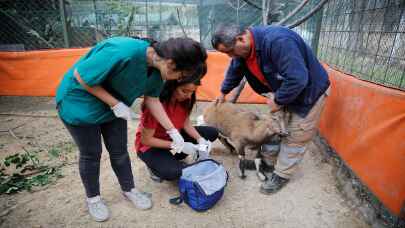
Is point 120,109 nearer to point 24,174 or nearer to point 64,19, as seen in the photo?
point 24,174

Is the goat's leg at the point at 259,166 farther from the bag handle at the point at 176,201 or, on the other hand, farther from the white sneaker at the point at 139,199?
the white sneaker at the point at 139,199

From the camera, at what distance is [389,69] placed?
10.6 ft

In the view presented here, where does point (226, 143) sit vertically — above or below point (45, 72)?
below

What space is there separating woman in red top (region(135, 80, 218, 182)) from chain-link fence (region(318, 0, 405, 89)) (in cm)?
216

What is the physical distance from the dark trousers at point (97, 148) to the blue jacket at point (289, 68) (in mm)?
1299

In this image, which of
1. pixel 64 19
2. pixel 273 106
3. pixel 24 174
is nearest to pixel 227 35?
pixel 273 106

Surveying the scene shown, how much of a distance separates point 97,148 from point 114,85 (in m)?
0.57

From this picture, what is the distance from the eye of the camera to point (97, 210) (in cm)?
249

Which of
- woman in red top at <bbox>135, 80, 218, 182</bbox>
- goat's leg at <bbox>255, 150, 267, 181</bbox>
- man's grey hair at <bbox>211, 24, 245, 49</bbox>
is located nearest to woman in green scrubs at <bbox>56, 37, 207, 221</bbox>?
woman in red top at <bbox>135, 80, 218, 182</bbox>

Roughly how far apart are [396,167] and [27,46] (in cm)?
693

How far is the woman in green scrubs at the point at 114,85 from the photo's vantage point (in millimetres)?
1832

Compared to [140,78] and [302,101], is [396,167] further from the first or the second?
A: [140,78]

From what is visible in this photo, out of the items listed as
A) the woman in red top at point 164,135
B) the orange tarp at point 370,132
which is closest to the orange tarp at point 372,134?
the orange tarp at point 370,132

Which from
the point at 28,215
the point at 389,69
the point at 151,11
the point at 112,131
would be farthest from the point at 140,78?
the point at 151,11
